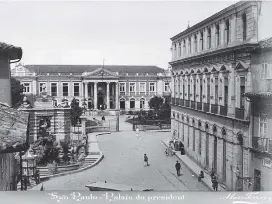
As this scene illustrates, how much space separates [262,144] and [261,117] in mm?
525

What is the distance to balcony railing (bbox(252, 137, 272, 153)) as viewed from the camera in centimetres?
738

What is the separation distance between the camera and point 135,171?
859cm

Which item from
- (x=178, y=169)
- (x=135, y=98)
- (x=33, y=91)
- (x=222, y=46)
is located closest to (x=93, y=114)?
(x=135, y=98)

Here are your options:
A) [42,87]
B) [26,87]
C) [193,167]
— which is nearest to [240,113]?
[193,167]

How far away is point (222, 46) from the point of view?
324 inches

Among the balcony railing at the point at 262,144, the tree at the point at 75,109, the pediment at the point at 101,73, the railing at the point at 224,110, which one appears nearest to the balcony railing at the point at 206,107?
the railing at the point at 224,110

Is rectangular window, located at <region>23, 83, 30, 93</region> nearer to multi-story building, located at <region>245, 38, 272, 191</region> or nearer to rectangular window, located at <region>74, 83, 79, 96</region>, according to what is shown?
rectangular window, located at <region>74, 83, 79, 96</region>

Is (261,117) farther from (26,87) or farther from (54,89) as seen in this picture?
(26,87)

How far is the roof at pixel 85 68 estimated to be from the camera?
8438 millimetres

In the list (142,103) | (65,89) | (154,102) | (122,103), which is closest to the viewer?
(65,89)

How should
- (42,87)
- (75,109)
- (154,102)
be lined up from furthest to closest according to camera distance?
(154,102), (75,109), (42,87)

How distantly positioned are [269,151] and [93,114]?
16.8 ft

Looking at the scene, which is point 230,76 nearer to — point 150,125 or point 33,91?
point 150,125

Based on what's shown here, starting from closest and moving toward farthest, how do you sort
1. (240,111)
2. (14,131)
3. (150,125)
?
(14,131) → (240,111) → (150,125)
